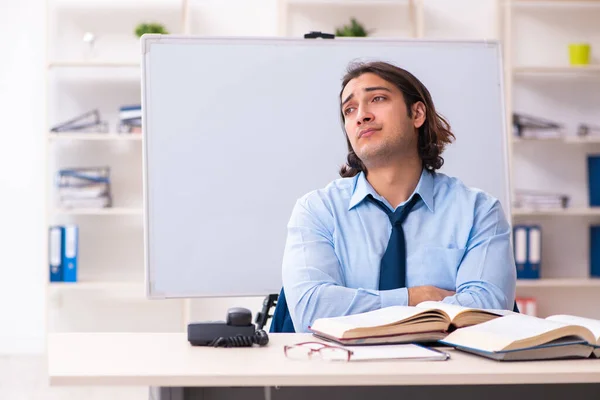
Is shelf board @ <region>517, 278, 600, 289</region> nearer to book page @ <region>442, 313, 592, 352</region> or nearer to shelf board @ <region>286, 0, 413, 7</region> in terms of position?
shelf board @ <region>286, 0, 413, 7</region>

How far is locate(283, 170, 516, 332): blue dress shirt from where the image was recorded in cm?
196

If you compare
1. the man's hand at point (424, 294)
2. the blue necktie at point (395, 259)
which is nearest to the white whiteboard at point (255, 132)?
the blue necktie at point (395, 259)

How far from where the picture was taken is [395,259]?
210cm

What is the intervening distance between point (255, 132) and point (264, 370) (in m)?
1.53

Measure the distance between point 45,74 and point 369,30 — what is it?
1766 millimetres

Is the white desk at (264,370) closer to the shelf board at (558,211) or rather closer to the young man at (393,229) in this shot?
the young man at (393,229)

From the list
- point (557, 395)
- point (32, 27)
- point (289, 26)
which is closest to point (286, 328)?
point (557, 395)

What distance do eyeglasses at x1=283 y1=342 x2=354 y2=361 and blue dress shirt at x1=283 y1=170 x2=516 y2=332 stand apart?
1.86 feet

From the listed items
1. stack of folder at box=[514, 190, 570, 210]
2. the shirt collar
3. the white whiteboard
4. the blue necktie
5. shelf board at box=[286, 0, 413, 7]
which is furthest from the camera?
shelf board at box=[286, 0, 413, 7]

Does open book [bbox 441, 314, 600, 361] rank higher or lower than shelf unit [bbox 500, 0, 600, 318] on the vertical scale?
lower

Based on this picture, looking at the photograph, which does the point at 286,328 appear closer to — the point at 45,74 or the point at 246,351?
the point at 246,351

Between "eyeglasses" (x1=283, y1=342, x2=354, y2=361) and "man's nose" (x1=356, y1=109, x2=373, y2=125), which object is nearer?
"eyeglasses" (x1=283, y1=342, x2=354, y2=361)

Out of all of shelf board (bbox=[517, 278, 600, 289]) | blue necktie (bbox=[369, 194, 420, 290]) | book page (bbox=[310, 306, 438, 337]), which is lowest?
shelf board (bbox=[517, 278, 600, 289])

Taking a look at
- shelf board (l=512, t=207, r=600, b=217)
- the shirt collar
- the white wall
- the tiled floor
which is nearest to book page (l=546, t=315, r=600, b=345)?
the shirt collar
